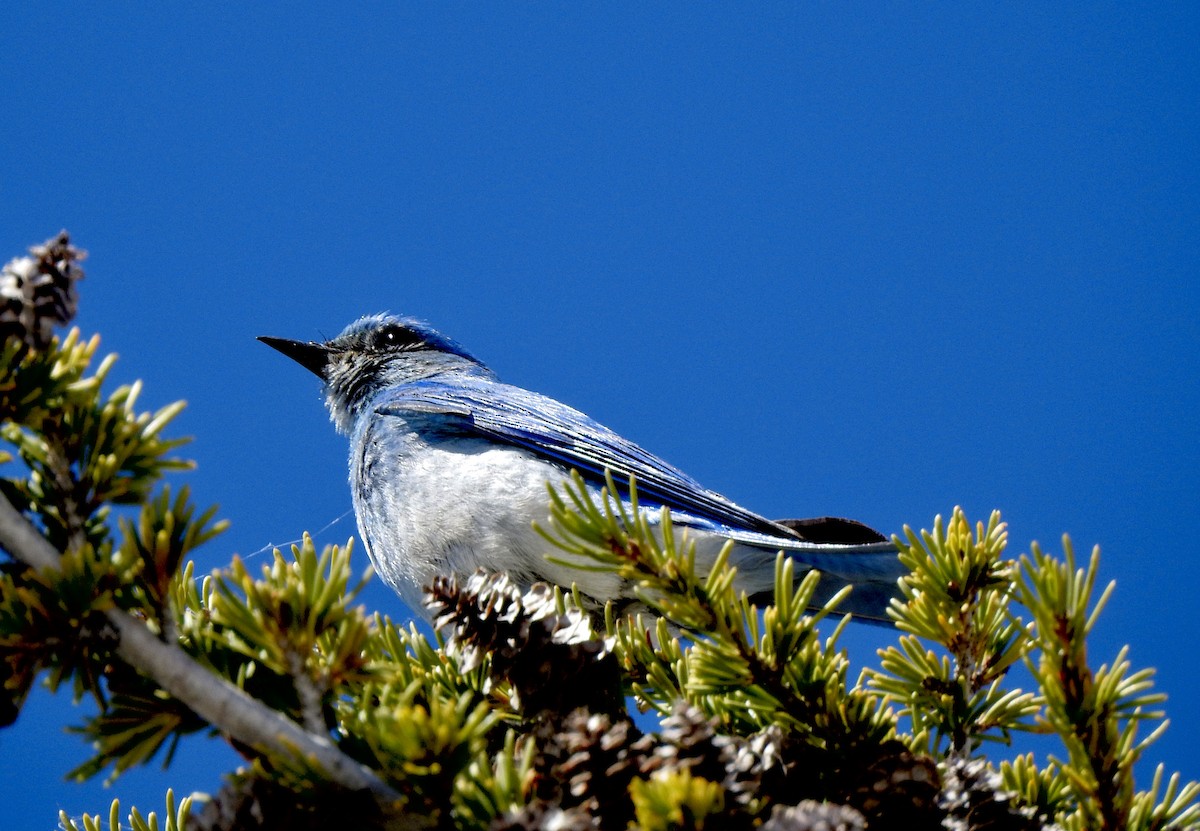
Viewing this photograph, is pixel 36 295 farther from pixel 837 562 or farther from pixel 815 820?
pixel 837 562

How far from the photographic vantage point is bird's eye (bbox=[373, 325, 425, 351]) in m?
5.30

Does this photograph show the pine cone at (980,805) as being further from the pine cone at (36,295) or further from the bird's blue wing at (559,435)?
the bird's blue wing at (559,435)

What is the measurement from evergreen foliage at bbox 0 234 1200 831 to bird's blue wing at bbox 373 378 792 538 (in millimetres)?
1899

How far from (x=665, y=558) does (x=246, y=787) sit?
63 centimetres

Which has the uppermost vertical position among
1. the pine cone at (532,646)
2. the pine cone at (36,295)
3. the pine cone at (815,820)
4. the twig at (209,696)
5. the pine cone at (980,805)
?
the pine cone at (36,295)

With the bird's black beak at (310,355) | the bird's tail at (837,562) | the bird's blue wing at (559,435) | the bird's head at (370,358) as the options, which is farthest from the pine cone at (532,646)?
the bird's black beak at (310,355)

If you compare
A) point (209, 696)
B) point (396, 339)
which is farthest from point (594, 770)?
point (396, 339)

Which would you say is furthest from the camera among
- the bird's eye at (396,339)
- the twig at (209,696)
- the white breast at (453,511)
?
the bird's eye at (396,339)

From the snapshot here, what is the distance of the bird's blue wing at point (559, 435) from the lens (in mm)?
3658

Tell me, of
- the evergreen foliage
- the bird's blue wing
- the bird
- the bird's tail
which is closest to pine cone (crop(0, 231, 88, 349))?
the evergreen foliage

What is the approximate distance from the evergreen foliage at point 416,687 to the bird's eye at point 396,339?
380 centimetres

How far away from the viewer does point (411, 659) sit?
1999 millimetres

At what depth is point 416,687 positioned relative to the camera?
1368 millimetres

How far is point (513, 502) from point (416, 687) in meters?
2.03
